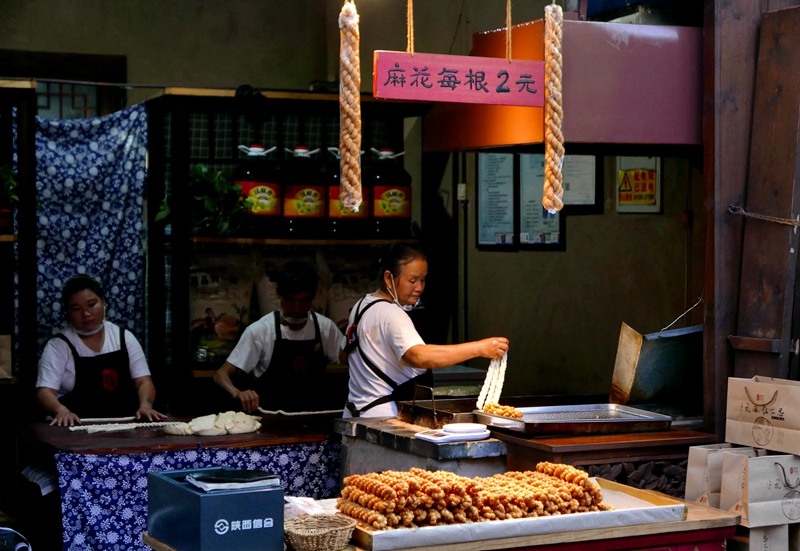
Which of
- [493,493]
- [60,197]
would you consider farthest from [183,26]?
[493,493]

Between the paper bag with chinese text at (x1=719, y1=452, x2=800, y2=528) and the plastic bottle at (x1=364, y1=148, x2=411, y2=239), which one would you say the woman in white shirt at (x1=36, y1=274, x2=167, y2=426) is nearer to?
the plastic bottle at (x1=364, y1=148, x2=411, y2=239)

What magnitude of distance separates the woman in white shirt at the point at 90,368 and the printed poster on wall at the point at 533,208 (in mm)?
2749

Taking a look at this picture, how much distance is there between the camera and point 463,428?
16.3 feet

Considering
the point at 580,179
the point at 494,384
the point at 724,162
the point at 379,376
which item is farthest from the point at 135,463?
the point at 580,179

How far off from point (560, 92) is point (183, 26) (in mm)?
6494

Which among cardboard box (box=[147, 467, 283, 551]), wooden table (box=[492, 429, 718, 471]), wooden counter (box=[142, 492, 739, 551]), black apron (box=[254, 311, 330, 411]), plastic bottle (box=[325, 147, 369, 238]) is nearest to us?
cardboard box (box=[147, 467, 283, 551])

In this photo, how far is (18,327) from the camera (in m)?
7.01

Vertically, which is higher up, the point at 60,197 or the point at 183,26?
the point at 183,26

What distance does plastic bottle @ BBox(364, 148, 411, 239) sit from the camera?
759cm

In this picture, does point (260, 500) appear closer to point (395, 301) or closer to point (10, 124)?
point (395, 301)

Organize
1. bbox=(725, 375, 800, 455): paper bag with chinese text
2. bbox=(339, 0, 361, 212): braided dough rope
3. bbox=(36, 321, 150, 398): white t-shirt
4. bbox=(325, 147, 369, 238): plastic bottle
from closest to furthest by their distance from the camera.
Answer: bbox=(339, 0, 361, 212): braided dough rope < bbox=(725, 375, 800, 455): paper bag with chinese text < bbox=(36, 321, 150, 398): white t-shirt < bbox=(325, 147, 369, 238): plastic bottle

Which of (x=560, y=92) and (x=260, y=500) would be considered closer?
(x=260, y=500)

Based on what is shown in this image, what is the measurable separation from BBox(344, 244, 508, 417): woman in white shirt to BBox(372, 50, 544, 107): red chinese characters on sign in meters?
1.12

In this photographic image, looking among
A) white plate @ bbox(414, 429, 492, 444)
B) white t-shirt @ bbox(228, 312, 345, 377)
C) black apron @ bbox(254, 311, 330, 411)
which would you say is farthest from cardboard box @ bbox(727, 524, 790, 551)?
black apron @ bbox(254, 311, 330, 411)
